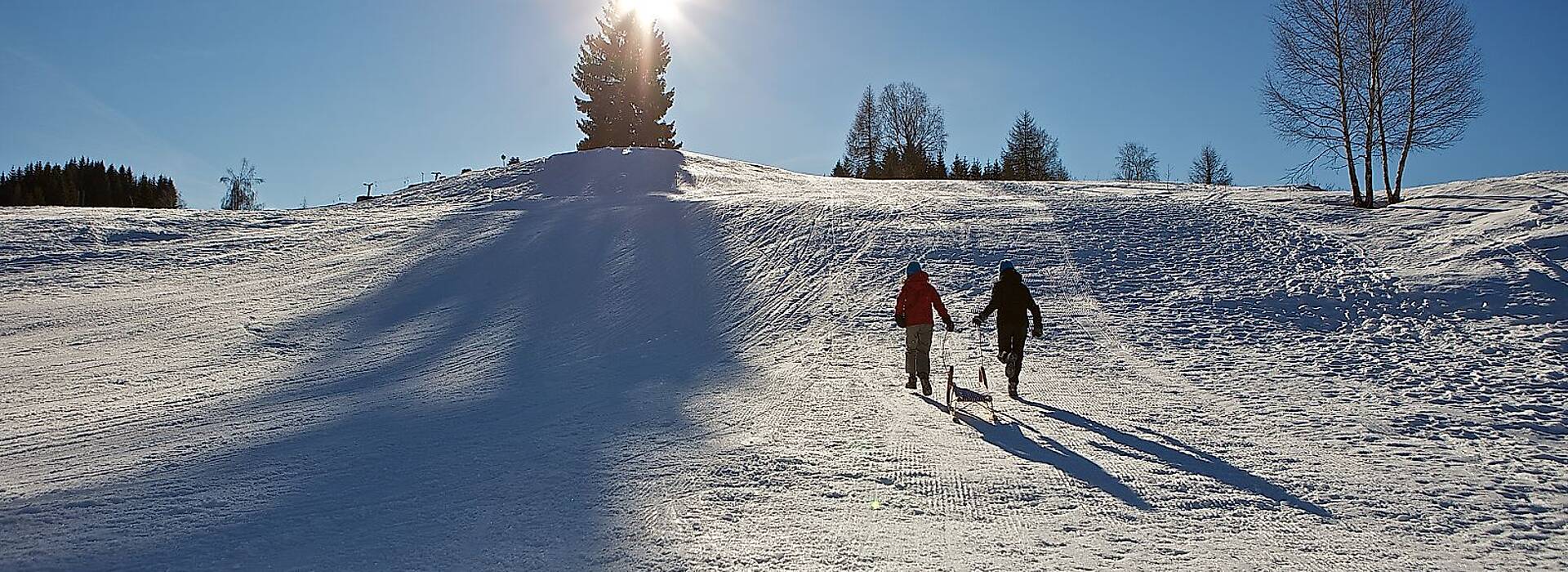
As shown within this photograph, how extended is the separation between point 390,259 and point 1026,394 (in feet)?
46.4

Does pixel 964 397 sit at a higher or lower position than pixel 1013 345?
lower

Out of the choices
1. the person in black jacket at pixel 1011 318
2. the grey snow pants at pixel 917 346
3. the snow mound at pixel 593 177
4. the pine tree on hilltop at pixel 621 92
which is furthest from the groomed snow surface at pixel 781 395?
the pine tree on hilltop at pixel 621 92

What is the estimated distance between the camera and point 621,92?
56.7 metres

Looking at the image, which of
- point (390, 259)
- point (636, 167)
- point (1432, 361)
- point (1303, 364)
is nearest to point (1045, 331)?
point (1303, 364)

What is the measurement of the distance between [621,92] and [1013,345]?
50500 mm

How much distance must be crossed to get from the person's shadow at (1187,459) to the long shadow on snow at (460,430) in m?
3.88

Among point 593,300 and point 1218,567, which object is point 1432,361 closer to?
point 1218,567

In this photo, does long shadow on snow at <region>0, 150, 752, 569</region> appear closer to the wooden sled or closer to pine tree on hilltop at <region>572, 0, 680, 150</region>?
the wooden sled

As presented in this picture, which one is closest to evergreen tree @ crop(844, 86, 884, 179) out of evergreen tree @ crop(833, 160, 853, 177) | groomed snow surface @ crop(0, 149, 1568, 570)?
evergreen tree @ crop(833, 160, 853, 177)

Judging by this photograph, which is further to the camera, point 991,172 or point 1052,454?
point 991,172

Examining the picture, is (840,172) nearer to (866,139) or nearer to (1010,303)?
(866,139)

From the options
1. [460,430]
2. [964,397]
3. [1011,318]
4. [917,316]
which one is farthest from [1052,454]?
[460,430]

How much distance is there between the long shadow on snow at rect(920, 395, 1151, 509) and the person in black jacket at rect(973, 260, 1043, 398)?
49.9 inches

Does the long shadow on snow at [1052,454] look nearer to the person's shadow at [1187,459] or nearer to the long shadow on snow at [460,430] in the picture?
the person's shadow at [1187,459]
